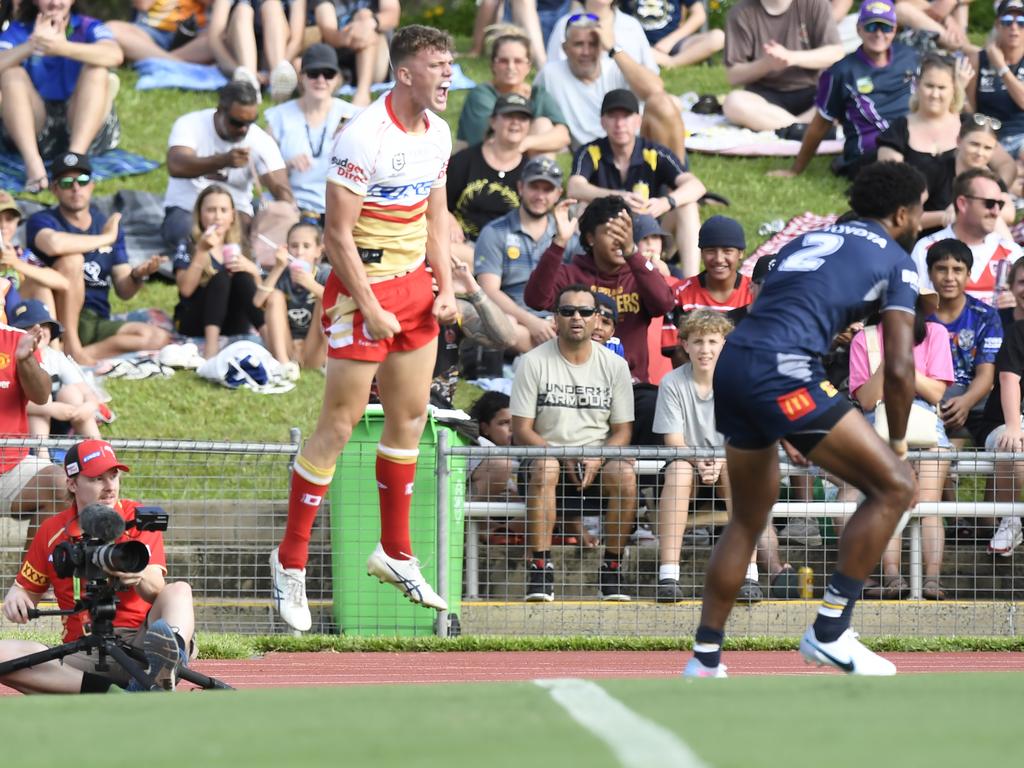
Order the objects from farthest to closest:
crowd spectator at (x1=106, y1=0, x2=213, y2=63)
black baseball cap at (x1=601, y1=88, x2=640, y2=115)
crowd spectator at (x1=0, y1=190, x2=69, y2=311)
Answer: crowd spectator at (x1=106, y1=0, x2=213, y2=63) < black baseball cap at (x1=601, y1=88, x2=640, y2=115) < crowd spectator at (x1=0, y1=190, x2=69, y2=311)

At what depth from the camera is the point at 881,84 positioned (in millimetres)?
14992

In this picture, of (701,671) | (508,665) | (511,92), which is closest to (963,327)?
(508,665)

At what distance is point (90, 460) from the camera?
26.2 ft

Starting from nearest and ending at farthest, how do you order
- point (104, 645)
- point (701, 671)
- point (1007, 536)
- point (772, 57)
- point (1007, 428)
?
point (701, 671) → point (104, 645) → point (1007, 536) → point (1007, 428) → point (772, 57)

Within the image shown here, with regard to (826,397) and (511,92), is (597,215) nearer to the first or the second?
(511,92)

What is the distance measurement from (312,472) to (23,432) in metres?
3.36

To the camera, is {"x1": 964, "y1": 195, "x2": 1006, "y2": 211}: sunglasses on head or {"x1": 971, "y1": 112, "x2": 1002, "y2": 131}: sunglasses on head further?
{"x1": 971, "y1": 112, "x2": 1002, "y2": 131}: sunglasses on head

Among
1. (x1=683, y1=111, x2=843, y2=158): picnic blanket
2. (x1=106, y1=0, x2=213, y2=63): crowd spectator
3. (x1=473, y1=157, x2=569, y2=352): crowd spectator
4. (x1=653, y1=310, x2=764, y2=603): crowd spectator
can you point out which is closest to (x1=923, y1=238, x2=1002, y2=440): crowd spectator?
(x1=653, y1=310, x2=764, y2=603): crowd spectator

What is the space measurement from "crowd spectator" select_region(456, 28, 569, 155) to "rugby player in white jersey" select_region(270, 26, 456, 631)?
6327mm

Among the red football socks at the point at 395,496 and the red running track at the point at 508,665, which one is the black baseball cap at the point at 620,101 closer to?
the red running track at the point at 508,665

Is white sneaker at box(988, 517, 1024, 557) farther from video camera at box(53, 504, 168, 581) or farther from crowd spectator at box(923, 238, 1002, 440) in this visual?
video camera at box(53, 504, 168, 581)

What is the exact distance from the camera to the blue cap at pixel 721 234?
37.3ft

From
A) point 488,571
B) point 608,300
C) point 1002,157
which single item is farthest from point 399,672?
point 1002,157

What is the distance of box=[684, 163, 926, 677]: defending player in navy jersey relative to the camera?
6.77 metres
